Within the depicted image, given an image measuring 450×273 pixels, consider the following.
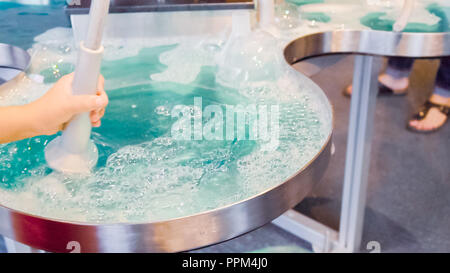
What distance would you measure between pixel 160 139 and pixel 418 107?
5.50 feet

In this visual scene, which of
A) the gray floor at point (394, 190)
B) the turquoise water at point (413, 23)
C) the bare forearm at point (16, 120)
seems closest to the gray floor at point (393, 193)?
the gray floor at point (394, 190)

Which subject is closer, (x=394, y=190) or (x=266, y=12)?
(x=266, y=12)

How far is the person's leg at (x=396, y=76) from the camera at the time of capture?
218 centimetres

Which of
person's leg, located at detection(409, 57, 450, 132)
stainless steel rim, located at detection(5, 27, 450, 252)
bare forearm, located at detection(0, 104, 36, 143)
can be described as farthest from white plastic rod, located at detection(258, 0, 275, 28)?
person's leg, located at detection(409, 57, 450, 132)

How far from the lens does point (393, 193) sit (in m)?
1.54

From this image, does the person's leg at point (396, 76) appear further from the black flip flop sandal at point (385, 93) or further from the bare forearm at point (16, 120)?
the bare forearm at point (16, 120)

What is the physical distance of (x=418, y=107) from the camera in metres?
2.03

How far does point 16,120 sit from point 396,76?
6.47ft

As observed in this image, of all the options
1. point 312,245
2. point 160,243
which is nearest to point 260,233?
point 312,245

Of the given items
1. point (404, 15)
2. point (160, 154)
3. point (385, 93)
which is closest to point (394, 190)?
point (385, 93)

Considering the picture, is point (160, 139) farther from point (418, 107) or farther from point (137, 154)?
point (418, 107)

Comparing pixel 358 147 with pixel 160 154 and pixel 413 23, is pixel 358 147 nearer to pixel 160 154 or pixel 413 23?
pixel 413 23

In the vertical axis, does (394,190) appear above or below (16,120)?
below

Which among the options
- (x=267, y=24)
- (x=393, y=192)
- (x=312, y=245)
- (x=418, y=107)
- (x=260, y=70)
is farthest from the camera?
(x=418, y=107)
